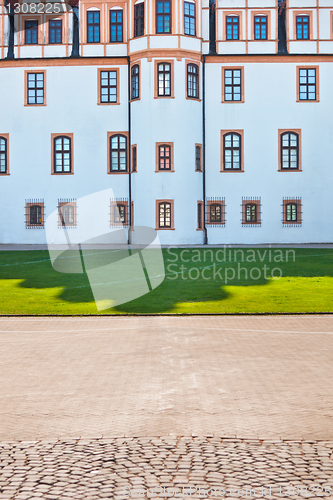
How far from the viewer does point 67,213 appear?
40156mm

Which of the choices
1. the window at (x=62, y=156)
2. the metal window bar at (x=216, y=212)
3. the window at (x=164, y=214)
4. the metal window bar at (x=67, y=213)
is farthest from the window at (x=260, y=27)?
the metal window bar at (x=67, y=213)

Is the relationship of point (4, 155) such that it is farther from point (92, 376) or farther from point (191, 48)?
point (92, 376)

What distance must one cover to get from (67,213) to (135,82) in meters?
9.66

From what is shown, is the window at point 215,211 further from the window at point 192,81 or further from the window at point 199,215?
the window at point 192,81

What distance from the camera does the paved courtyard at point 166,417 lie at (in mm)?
4983

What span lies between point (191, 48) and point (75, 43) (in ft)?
27.6

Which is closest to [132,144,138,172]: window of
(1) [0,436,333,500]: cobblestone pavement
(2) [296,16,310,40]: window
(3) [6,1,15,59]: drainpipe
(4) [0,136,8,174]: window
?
(4) [0,136,8,174]: window

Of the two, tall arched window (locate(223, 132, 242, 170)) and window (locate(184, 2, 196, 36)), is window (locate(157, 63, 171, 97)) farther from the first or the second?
tall arched window (locate(223, 132, 242, 170))

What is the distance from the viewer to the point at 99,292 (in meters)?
19.5

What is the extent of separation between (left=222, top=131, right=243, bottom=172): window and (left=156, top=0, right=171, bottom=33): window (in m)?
7.73

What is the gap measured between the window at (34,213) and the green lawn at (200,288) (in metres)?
11.7

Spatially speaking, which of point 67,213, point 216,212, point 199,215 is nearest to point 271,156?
point 216,212

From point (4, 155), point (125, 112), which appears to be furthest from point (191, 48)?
point (4, 155)

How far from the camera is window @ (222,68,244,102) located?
130 ft
